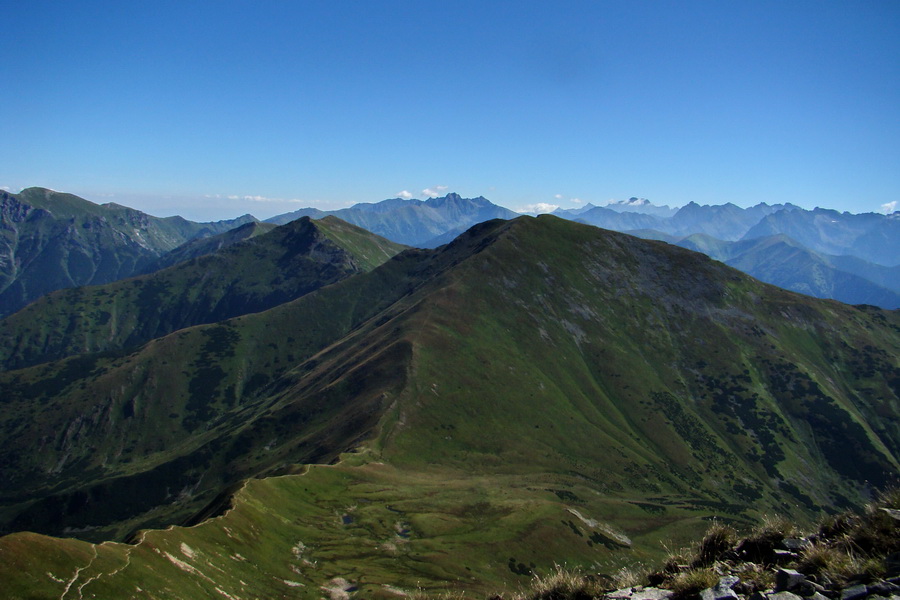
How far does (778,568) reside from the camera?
54.5 ft

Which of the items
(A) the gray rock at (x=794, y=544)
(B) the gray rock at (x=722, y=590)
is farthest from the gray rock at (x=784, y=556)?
(B) the gray rock at (x=722, y=590)

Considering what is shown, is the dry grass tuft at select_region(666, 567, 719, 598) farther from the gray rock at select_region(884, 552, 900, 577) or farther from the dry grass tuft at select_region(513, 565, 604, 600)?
the gray rock at select_region(884, 552, 900, 577)

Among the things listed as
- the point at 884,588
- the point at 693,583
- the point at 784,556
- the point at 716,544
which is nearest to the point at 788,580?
the point at 884,588

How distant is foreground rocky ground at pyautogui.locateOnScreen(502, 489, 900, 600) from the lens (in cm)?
1505

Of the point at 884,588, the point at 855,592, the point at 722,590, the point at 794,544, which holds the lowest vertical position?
the point at 722,590

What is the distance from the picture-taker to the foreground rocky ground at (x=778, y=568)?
15.0m

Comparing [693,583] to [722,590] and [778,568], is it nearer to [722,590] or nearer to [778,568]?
[722,590]

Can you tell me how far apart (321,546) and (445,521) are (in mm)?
36424

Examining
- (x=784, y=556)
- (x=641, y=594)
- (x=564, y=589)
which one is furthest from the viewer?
(x=564, y=589)

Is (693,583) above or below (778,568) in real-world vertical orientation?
below

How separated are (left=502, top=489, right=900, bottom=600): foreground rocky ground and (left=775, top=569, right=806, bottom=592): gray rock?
1.1 inches

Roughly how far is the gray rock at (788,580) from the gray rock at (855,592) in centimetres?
105

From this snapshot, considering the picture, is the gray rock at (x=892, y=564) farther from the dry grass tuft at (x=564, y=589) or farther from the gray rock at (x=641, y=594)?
the dry grass tuft at (x=564, y=589)

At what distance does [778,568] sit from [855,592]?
2.43 metres
